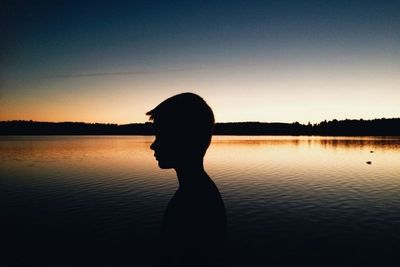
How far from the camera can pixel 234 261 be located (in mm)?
14953

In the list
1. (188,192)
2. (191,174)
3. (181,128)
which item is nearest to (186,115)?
(181,128)

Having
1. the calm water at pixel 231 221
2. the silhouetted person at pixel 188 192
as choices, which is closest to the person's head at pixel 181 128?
the silhouetted person at pixel 188 192

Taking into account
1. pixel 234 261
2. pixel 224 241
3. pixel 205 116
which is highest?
pixel 205 116

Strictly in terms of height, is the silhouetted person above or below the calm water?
above

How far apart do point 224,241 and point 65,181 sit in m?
37.7

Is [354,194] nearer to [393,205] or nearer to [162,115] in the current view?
[393,205]

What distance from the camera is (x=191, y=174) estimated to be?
2.54 m

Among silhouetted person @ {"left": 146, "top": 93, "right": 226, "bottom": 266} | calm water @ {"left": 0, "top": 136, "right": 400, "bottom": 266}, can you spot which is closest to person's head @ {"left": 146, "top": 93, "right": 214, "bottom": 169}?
silhouetted person @ {"left": 146, "top": 93, "right": 226, "bottom": 266}

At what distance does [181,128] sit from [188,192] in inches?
21.8

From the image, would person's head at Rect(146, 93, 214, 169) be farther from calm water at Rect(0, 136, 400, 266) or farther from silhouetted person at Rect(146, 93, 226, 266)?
calm water at Rect(0, 136, 400, 266)

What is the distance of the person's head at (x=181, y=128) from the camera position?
96.4 inches

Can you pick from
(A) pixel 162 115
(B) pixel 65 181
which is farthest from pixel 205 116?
(B) pixel 65 181

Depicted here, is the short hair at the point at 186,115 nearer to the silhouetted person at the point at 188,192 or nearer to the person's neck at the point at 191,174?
the silhouetted person at the point at 188,192

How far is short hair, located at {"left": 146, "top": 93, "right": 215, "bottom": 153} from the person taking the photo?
244 centimetres
